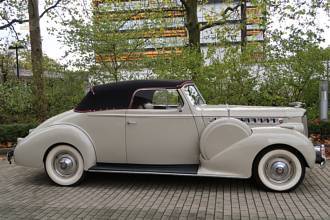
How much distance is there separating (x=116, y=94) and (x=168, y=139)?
1.16 m

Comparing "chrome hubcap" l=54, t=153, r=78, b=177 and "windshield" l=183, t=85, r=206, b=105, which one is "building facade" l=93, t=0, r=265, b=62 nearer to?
"windshield" l=183, t=85, r=206, b=105

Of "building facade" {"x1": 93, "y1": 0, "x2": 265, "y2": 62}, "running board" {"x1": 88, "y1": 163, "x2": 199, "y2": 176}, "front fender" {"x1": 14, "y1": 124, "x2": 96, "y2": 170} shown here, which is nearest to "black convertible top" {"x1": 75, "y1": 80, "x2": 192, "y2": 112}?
"front fender" {"x1": 14, "y1": 124, "x2": 96, "y2": 170}

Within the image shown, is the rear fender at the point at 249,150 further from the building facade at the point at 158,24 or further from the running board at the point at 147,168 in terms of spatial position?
the building facade at the point at 158,24

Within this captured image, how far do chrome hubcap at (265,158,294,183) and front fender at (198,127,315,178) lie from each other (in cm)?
25

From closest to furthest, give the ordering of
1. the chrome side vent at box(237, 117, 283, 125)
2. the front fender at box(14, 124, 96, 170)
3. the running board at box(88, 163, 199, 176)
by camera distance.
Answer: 1. the running board at box(88, 163, 199, 176)
2. the chrome side vent at box(237, 117, 283, 125)
3. the front fender at box(14, 124, 96, 170)

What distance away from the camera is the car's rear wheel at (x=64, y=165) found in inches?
284

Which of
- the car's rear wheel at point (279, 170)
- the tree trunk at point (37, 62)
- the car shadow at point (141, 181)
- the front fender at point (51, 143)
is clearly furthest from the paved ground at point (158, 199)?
the tree trunk at point (37, 62)

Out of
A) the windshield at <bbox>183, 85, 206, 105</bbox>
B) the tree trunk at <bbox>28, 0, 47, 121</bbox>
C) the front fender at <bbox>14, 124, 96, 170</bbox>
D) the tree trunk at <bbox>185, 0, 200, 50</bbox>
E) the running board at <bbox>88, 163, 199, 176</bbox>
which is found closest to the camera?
the running board at <bbox>88, 163, 199, 176</bbox>

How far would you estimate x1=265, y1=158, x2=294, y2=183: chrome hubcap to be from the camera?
655 cm

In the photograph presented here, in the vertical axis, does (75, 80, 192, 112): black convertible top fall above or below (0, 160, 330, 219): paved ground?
above

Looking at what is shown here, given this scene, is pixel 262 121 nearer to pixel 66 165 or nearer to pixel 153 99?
pixel 153 99

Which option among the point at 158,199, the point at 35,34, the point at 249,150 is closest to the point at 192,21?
the point at 35,34

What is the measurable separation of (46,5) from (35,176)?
9515 millimetres

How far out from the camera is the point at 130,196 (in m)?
6.50
